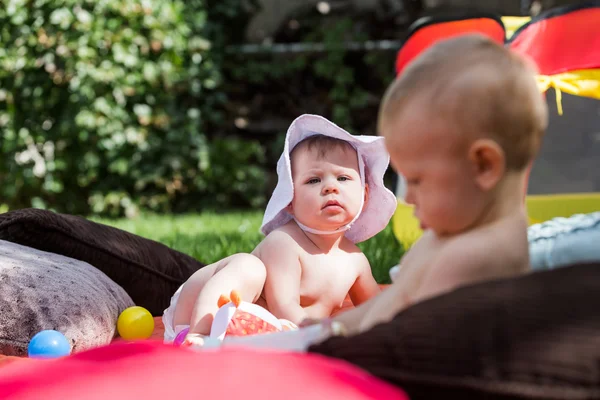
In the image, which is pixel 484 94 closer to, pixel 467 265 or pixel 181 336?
pixel 467 265

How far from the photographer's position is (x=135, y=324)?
1957 mm

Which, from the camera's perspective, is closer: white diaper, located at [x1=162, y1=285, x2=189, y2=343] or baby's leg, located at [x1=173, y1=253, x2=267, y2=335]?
baby's leg, located at [x1=173, y1=253, x2=267, y2=335]

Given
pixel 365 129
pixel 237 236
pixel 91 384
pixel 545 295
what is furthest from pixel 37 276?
pixel 365 129

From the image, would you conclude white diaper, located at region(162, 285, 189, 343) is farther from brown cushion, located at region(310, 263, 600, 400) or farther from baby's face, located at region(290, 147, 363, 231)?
brown cushion, located at region(310, 263, 600, 400)

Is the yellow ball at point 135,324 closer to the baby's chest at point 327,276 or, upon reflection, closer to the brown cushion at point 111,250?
the brown cushion at point 111,250

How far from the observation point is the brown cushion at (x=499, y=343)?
35.4 inches

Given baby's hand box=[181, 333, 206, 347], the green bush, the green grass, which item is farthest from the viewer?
the green bush

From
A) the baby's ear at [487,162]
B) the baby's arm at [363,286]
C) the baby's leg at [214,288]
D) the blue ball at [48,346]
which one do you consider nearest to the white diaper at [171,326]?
the baby's leg at [214,288]

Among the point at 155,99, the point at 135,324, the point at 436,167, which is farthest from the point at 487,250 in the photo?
the point at 155,99

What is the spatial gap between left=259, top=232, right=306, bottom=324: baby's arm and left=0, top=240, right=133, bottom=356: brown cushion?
0.45 m

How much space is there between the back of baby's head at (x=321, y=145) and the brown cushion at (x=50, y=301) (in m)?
0.67

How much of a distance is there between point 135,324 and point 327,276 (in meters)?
0.54

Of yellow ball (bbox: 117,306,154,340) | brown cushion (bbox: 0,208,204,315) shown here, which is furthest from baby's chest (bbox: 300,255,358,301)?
brown cushion (bbox: 0,208,204,315)

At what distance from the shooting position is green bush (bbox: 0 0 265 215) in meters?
5.02
